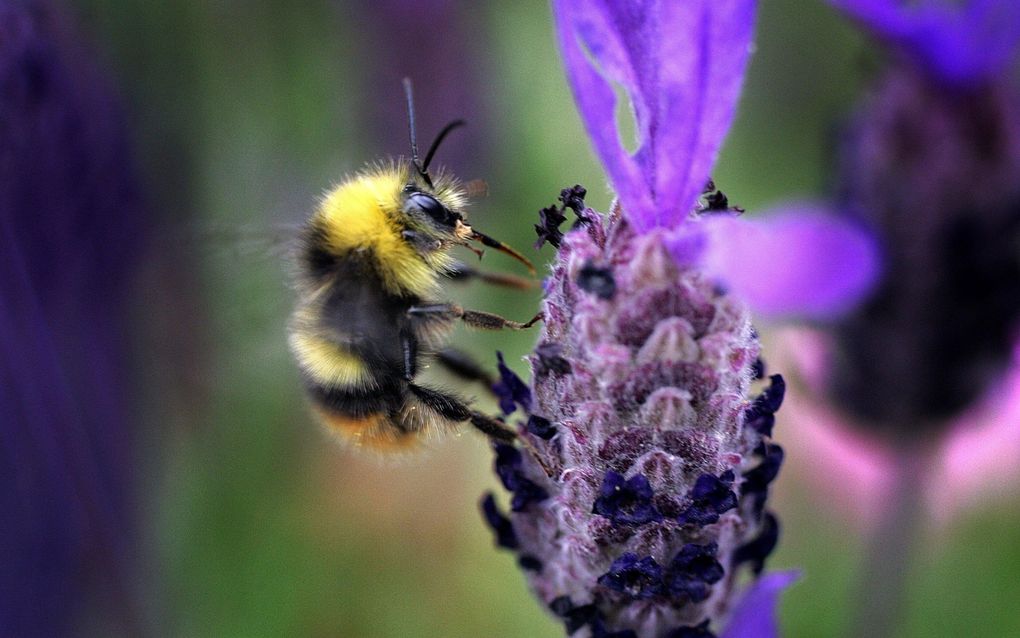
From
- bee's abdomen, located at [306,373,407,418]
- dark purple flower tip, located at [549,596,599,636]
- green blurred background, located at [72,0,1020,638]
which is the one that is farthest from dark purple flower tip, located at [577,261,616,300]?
green blurred background, located at [72,0,1020,638]

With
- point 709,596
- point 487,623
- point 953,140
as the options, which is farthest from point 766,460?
point 487,623

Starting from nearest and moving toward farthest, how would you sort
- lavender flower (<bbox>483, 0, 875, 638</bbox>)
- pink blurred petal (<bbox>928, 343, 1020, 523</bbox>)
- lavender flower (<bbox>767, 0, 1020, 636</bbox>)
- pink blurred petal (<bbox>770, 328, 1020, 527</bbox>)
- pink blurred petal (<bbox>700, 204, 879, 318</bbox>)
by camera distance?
1. pink blurred petal (<bbox>700, 204, 879, 318</bbox>)
2. lavender flower (<bbox>483, 0, 875, 638</bbox>)
3. lavender flower (<bbox>767, 0, 1020, 636</bbox>)
4. pink blurred petal (<bbox>770, 328, 1020, 527</bbox>)
5. pink blurred petal (<bbox>928, 343, 1020, 523</bbox>)

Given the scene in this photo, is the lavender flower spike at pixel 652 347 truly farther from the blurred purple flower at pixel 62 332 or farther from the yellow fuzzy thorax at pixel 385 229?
the blurred purple flower at pixel 62 332

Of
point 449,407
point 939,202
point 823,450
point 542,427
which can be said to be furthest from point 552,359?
point 823,450

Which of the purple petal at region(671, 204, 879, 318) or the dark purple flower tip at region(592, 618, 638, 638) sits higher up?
the purple petal at region(671, 204, 879, 318)

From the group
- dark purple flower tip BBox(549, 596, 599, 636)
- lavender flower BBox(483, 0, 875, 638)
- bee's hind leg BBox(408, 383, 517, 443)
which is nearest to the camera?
lavender flower BBox(483, 0, 875, 638)

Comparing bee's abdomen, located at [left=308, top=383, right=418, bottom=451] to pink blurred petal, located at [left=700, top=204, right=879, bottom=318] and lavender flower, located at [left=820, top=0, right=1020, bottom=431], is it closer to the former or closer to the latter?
pink blurred petal, located at [left=700, top=204, right=879, bottom=318]

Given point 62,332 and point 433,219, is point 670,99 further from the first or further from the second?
point 62,332
